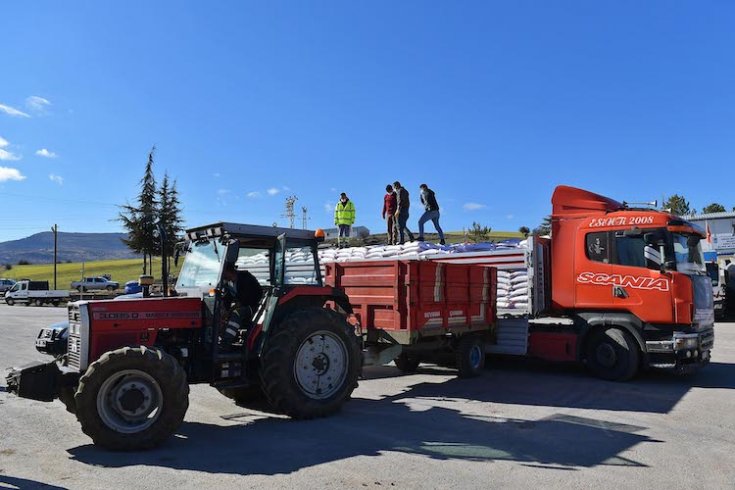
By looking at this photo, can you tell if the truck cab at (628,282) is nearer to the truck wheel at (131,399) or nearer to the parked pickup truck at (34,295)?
the truck wheel at (131,399)

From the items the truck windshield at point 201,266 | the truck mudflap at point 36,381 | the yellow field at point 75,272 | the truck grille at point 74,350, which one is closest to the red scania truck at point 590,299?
the truck windshield at point 201,266

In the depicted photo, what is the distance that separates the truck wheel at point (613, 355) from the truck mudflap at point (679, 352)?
279 mm

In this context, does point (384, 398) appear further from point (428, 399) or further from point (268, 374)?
point (268, 374)

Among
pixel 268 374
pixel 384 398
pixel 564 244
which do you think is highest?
pixel 564 244

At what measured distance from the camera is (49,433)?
6.18m

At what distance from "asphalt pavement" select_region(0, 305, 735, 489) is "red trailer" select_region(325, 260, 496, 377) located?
870 millimetres

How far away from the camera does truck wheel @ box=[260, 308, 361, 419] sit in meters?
6.52

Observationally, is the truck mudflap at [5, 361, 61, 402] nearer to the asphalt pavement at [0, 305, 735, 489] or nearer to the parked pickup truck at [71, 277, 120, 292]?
the asphalt pavement at [0, 305, 735, 489]

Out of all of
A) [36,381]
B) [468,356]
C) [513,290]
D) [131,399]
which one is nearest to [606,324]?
[513,290]

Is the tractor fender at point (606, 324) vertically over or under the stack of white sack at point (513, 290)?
under

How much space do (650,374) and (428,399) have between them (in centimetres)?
472

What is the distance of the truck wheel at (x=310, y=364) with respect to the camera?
652 cm

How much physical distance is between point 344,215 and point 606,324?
27.9 ft

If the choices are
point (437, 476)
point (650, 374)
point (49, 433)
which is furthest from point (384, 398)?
point (650, 374)
